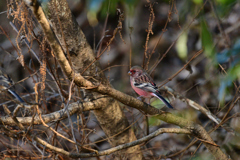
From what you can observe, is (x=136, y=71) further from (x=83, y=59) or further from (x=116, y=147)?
(x=116, y=147)

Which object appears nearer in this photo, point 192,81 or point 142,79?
point 142,79

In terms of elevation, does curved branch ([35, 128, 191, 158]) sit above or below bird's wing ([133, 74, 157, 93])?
below

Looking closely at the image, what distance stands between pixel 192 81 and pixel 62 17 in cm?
302

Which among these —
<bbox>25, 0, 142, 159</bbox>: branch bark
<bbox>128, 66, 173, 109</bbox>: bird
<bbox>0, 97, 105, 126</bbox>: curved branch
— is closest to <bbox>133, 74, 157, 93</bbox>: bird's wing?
<bbox>128, 66, 173, 109</bbox>: bird

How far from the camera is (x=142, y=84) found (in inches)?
133

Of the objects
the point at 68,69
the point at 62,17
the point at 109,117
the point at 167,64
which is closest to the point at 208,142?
the point at 109,117

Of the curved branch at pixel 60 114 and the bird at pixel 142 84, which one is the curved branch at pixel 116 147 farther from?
the bird at pixel 142 84

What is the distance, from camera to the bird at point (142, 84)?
3260 mm

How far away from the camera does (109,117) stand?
9.85 feet

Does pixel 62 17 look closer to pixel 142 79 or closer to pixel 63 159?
pixel 142 79

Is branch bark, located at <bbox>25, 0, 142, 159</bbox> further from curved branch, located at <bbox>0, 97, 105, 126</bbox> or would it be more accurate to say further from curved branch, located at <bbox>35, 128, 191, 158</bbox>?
curved branch, located at <bbox>35, 128, 191, 158</bbox>

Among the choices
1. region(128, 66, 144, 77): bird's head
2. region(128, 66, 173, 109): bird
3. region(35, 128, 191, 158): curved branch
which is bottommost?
region(35, 128, 191, 158): curved branch

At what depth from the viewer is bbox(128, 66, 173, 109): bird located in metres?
3.26

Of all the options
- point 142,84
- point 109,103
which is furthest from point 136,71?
point 109,103
